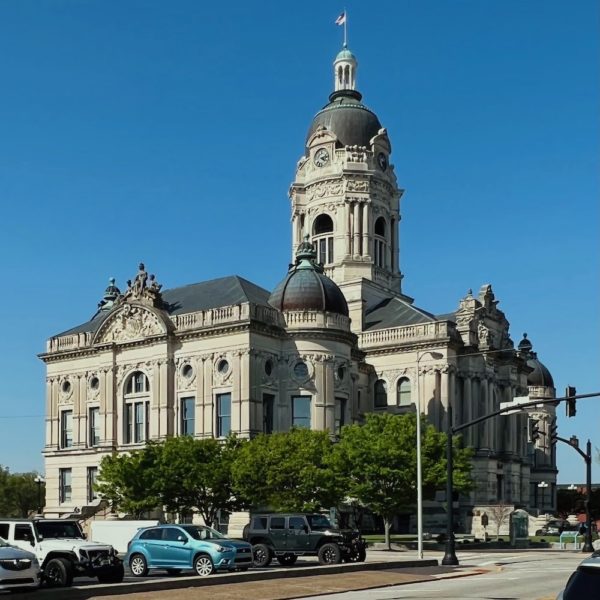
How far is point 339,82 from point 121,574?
261 ft

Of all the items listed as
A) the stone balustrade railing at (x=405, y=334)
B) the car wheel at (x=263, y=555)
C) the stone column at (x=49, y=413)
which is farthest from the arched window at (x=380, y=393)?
the car wheel at (x=263, y=555)

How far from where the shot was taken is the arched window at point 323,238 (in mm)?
96375

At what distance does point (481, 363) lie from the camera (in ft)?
288

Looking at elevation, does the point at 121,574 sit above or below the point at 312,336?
below

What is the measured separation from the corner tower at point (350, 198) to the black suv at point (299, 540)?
169 feet

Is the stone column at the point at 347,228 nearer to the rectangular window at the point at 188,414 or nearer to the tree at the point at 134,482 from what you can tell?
the rectangular window at the point at 188,414

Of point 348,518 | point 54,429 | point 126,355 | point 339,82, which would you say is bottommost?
point 348,518

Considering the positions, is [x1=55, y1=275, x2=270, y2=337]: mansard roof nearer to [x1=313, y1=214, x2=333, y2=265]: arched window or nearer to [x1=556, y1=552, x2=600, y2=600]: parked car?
[x1=313, y1=214, x2=333, y2=265]: arched window

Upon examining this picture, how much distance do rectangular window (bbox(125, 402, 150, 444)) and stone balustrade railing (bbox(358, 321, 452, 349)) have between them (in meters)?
19.5

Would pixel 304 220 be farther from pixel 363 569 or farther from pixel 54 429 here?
pixel 363 569

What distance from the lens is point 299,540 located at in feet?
131

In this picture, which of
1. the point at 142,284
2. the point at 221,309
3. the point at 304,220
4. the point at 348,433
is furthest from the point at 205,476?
the point at 304,220

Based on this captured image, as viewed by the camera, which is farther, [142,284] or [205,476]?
[142,284]

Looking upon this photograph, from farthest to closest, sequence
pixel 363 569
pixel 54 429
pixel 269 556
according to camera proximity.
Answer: pixel 54 429 → pixel 269 556 → pixel 363 569
